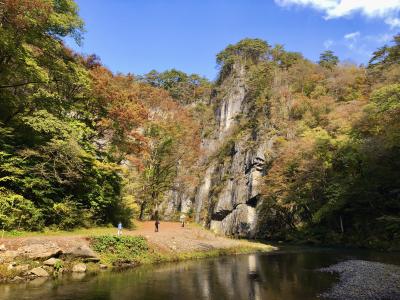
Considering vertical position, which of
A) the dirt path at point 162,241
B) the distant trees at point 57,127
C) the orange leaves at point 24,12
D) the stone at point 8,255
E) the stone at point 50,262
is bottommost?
the stone at point 50,262

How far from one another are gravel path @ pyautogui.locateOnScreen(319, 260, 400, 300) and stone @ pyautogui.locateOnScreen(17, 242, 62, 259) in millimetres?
13864

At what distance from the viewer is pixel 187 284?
1697 cm

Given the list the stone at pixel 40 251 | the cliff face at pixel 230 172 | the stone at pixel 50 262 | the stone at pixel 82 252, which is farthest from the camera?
the cliff face at pixel 230 172

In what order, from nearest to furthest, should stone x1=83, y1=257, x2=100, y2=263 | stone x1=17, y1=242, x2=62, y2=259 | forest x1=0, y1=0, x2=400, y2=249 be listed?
stone x1=17, y1=242, x2=62, y2=259 < stone x1=83, y1=257, x2=100, y2=263 < forest x1=0, y1=0, x2=400, y2=249

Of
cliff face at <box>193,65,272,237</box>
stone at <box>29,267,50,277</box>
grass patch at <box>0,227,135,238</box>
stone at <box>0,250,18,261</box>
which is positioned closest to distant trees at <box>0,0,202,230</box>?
grass patch at <box>0,227,135,238</box>

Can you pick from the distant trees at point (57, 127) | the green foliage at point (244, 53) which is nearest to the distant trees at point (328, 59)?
the green foliage at point (244, 53)

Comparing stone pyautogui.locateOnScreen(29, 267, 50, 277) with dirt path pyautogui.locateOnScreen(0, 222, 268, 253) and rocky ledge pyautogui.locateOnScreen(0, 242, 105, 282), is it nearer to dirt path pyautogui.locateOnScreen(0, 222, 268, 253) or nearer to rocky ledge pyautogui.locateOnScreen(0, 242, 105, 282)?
rocky ledge pyautogui.locateOnScreen(0, 242, 105, 282)

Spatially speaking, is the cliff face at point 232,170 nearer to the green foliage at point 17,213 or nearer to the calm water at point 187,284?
the calm water at point 187,284

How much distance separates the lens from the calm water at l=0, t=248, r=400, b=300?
14.3 metres

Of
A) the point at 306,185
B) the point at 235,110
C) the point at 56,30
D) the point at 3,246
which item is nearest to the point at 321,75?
the point at 235,110

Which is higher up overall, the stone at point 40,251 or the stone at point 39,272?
the stone at point 40,251

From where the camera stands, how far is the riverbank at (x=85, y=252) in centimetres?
1783

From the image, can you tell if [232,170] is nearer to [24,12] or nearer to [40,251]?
[24,12]

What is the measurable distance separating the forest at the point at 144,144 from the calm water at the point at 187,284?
8.83 meters
